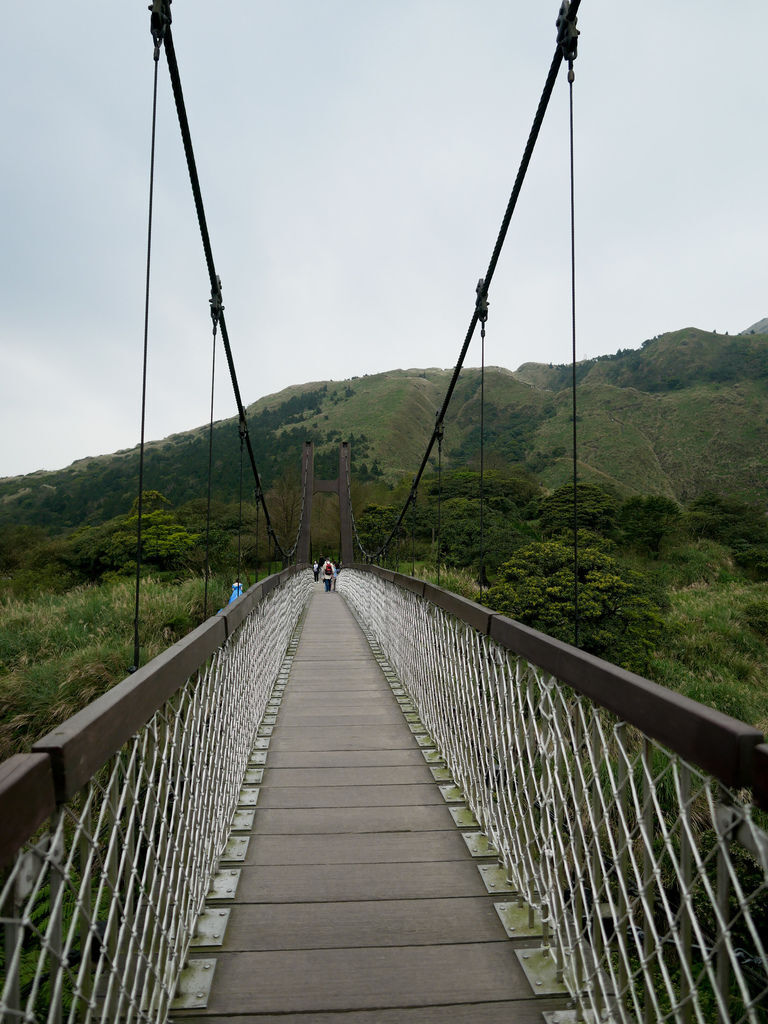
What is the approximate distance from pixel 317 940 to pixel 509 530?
16900mm

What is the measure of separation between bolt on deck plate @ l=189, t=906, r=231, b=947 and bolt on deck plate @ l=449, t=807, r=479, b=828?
745mm

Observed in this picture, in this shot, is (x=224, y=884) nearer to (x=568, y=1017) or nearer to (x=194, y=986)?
(x=194, y=986)

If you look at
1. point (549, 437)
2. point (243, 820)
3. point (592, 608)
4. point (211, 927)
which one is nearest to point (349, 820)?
point (243, 820)

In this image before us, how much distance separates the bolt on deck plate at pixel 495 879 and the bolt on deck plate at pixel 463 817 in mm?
217

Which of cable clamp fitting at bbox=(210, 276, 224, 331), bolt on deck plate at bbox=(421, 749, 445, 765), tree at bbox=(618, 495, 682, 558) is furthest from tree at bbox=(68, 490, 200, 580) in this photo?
bolt on deck plate at bbox=(421, 749, 445, 765)

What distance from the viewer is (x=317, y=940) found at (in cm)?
133

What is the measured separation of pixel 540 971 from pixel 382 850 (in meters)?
0.59

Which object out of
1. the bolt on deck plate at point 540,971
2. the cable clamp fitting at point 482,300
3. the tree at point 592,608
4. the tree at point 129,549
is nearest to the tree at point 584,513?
the tree at point 592,608

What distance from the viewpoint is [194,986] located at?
1.19 meters

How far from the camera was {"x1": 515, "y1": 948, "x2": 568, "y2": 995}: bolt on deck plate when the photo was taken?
3.92ft

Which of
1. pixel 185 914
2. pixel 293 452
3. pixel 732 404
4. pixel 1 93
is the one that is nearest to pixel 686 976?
pixel 185 914

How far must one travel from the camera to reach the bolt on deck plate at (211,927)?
1323 millimetres

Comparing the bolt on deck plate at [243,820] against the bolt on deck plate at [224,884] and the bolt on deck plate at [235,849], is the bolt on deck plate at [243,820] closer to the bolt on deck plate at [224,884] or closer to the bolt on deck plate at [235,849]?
the bolt on deck plate at [235,849]

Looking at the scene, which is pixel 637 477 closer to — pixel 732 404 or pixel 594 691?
pixel 732 404
